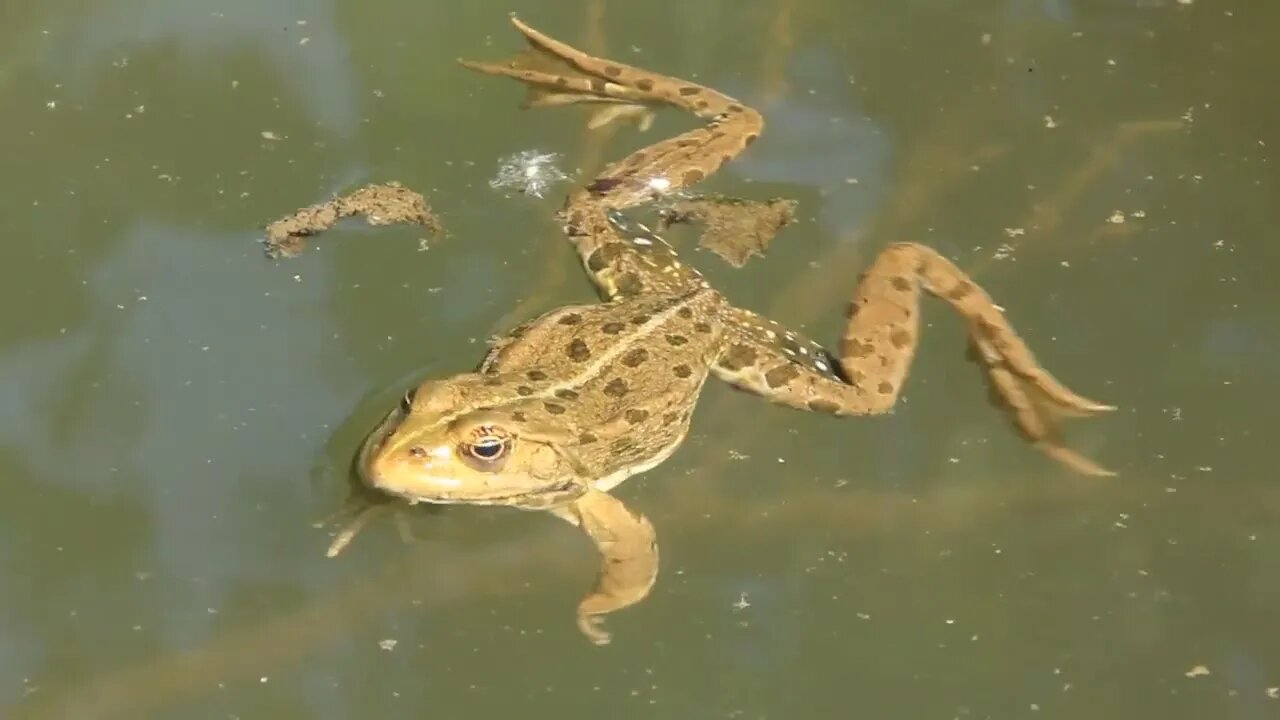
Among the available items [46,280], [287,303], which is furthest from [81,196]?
[287,303]

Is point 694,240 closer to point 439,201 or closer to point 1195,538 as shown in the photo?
point 439,201

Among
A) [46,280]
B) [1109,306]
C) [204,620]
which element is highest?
[1109,306]

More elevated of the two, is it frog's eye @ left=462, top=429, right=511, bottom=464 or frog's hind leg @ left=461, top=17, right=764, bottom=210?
frog's hind leg @ left=461, top=17, right=764, bottom=210

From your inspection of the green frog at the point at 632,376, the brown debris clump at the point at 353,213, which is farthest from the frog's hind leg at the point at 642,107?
the brown debris clump at the point at 353,213

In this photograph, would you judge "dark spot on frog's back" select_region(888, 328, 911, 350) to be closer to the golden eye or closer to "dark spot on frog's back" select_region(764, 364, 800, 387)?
"dark spot on frog's back" select_region(764, 364, 800, 387)

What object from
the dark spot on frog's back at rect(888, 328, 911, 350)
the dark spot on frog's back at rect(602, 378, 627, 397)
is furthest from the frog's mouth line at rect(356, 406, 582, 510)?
the dark spot on frog's back at rect(888, 328, 911, 350)

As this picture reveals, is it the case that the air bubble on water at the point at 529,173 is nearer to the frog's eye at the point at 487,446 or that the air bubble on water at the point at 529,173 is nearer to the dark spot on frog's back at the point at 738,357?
the dark spot on frog's back at the point at 738,357
